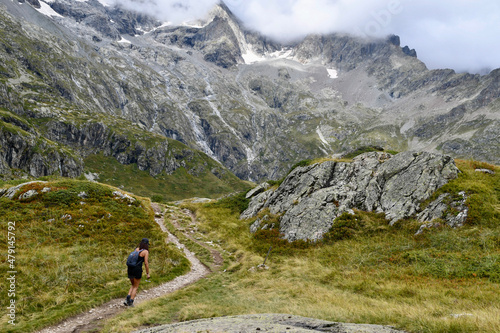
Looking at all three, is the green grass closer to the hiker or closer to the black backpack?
the hiker

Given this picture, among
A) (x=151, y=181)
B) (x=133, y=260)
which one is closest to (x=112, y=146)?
(x=151, y=181)

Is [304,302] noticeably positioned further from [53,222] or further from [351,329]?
[53,222]

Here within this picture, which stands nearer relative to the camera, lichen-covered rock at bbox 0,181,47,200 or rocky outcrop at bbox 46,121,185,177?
lichen-covered rock at bbox 0,181,47,200

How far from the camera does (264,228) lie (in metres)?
30.9

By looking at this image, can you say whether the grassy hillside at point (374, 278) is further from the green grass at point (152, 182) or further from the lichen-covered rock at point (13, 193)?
the green grass at point (152, 182)

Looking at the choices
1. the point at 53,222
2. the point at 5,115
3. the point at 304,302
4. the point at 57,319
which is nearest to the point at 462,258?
the point at 304,302

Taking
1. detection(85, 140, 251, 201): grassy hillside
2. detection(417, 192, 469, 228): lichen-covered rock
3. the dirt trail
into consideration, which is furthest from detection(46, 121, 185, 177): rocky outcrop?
detection(417, 192, 469, 228): lichen-covered rock

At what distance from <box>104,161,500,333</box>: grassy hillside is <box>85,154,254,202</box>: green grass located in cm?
14135

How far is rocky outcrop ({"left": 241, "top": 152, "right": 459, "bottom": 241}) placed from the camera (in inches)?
1015

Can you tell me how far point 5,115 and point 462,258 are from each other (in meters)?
186

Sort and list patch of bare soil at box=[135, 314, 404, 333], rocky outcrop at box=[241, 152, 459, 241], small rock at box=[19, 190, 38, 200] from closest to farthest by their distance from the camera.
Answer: patch of bare soil at box=[135, 314, 404, 333] < rocky outcrop at box=[241, 152, 459, 241] < small rock at box=[19, 190, 38, 200]

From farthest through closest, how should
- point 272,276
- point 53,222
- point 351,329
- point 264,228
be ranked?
point 264,228
point 53,222
point 272,276
point 351,329

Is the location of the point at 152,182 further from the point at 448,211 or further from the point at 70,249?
the point at 448,211

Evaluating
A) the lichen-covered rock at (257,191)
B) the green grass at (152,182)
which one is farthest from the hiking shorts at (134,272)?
the green grass at (152,182)
